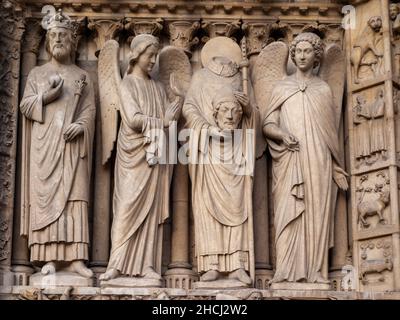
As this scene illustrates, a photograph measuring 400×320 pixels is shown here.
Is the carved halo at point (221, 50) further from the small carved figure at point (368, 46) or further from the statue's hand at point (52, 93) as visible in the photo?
the statue's hand at point (52, 93)

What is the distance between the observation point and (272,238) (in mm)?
12539

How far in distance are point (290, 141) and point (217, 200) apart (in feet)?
3.52

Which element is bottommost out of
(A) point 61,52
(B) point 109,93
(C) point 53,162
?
(C) point 53,162

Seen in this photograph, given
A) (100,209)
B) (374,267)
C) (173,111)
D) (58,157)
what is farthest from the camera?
(100,209)

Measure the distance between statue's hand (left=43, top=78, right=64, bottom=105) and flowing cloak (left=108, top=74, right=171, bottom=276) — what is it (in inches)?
28.0

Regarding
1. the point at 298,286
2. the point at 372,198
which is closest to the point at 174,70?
the point at 372,198

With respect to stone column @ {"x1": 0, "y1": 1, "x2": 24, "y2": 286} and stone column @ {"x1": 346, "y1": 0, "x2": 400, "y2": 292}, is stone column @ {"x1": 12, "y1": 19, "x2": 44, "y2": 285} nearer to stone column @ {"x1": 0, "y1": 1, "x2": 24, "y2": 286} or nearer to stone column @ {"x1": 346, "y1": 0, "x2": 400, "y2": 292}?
stone column @ {"x1": 0, "y1": 1, "x2": 24, "y2": 286}

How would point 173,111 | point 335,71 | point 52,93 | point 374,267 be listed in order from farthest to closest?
point 335,71
point 173,111
point 52,93
point 374,267

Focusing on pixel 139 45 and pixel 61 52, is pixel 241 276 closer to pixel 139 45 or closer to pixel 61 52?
pixel 139 45

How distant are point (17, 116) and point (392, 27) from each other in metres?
4.48

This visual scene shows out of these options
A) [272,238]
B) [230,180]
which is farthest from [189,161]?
[272,238]

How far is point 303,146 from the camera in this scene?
12.4m

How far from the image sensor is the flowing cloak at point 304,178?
12.1 meters
